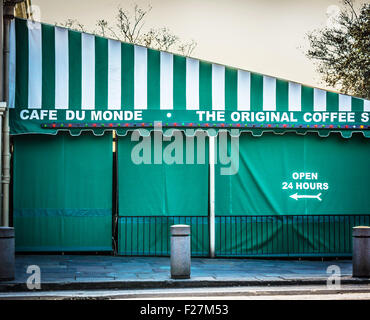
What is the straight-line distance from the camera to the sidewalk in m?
11.5

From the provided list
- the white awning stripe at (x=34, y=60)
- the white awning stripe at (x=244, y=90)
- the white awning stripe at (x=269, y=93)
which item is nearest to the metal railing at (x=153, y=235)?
the white awning stripe at (x=244, y=90)

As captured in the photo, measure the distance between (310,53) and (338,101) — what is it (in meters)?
18.6

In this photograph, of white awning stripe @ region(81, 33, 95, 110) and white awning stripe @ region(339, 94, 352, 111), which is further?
white awning stripe @ region(339, 94, 352, 111)

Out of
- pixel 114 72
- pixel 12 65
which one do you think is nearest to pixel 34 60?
pixel 12 65

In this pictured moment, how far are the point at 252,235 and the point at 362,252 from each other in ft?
12.9

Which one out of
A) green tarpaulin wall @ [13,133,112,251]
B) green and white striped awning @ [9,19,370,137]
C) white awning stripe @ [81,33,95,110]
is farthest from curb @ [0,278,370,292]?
white awning stripe @ [81,33,95,110]

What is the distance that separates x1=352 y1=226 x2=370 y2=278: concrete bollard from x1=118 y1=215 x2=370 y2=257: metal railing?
11.4 feet

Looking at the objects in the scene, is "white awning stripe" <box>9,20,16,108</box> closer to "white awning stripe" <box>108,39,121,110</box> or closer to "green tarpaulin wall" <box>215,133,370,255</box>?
"white awning stripe" <box>108,39,121,110</box>

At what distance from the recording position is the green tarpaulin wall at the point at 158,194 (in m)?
15.5

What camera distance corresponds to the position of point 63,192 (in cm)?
1545

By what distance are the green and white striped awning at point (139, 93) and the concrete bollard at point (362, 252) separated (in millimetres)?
4050

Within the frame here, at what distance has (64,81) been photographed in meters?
15.3
